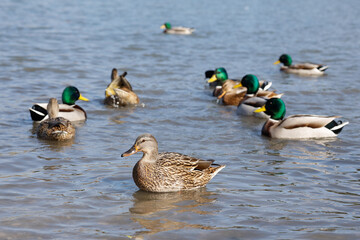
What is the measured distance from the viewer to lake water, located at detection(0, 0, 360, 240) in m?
6.84

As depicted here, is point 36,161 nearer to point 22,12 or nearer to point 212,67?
point 212,67

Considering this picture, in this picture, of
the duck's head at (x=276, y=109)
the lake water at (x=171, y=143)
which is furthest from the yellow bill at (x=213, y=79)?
the duck's head at (x=276, y=109)

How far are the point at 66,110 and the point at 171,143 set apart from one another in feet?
8.82

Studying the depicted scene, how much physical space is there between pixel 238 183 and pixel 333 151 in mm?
2661

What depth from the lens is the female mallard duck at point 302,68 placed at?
61.0 feet

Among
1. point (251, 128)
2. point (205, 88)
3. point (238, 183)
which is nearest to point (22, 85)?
point (205, 88)

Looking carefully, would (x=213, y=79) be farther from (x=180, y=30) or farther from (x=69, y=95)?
(x=180, y=30)

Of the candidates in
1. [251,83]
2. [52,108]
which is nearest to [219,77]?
[251,83]

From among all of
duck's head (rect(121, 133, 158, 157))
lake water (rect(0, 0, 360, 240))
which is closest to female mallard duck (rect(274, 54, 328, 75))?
lake water (rect(0, 0, 360, 240))

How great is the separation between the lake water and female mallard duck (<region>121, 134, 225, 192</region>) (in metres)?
0.14

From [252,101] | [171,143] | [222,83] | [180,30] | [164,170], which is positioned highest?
[180,30]

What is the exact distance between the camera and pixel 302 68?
18.9 m

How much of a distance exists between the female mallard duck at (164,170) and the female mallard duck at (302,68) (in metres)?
11.4

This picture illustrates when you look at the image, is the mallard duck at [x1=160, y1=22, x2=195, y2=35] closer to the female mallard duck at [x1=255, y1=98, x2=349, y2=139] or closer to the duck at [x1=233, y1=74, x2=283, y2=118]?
the duck at [x1=233, y1=74, x2=283, y2=118]
